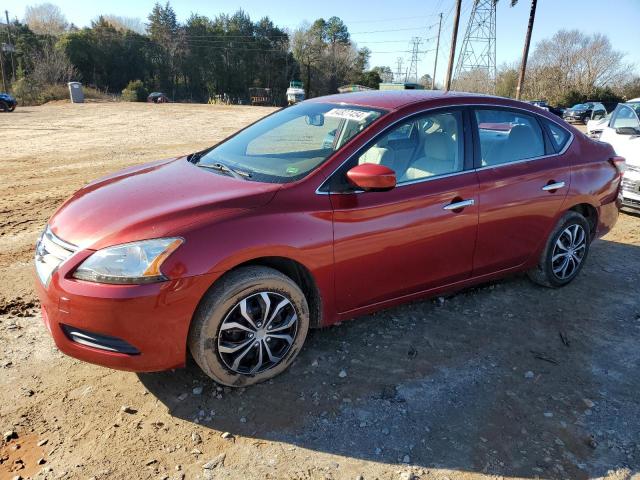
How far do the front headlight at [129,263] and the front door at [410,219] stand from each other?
1060 millimetres

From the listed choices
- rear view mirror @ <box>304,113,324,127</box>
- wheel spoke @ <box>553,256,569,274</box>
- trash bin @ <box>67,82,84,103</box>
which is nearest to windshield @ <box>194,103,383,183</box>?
rear view mirror @ <box>304,113,324,127</box>

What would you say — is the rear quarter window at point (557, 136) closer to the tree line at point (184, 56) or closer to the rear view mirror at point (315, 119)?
the rear view mirror at point (315, 119)

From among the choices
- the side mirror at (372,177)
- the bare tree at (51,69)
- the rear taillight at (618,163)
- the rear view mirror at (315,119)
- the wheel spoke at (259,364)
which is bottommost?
the wheel spoke at (259,364)

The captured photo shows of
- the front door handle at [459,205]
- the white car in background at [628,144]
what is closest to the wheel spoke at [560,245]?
the front door handle at [459,205]

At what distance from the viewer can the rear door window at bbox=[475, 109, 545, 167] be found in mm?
3812

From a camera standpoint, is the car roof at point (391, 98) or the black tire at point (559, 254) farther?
the black tire at point (559, 254)

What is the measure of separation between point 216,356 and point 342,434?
0.83m

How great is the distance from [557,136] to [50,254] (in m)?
4.10

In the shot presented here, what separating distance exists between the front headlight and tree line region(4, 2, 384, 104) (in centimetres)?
4340

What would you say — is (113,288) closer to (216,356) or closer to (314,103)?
(216,356)

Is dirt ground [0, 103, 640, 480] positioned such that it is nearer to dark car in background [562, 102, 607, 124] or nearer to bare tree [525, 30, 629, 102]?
dark car in background [562, 102, 607, 124]

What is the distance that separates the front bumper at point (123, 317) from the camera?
2479 millimetres

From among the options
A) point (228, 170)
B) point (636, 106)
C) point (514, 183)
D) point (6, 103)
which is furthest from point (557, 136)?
point (6, 103)

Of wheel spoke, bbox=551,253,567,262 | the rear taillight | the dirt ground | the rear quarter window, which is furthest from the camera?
the rear taillight
